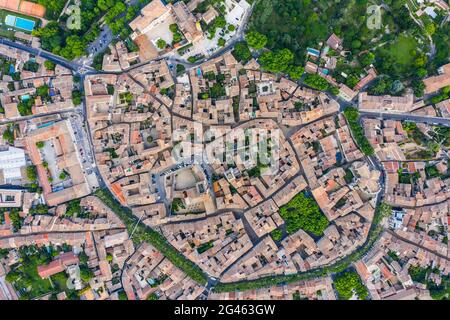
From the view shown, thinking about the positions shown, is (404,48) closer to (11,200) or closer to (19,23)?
(19,23)

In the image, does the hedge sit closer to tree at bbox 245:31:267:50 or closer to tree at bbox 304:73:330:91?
tree at bbox 245:31:267:50

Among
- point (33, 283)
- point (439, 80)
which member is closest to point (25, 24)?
point (33, 283)

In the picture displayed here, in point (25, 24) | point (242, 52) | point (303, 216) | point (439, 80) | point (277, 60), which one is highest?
point (25, 24)

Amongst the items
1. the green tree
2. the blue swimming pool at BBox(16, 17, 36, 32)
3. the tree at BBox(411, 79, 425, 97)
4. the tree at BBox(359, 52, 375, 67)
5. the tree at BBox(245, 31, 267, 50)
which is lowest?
the tree at BBox(411, 79, 425, 97)

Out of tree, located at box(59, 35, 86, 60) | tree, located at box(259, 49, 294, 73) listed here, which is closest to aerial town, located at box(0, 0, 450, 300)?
tree, located at box(59, 35, 86, 60)

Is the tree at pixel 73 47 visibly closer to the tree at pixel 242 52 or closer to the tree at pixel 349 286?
the tree at pixel 242 52

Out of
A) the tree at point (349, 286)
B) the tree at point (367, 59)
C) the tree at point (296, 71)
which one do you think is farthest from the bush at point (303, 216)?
the tree at point (367, 59)
